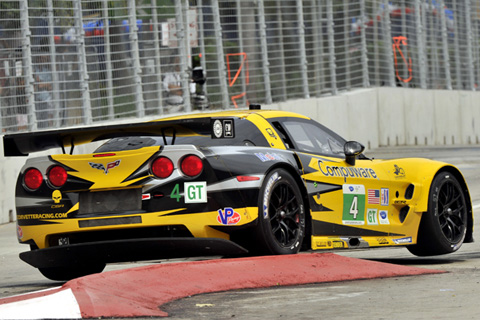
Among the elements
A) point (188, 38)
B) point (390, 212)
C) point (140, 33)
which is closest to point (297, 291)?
point (390, 212)

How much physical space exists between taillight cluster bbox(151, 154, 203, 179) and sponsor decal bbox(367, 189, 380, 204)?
1.87 metres

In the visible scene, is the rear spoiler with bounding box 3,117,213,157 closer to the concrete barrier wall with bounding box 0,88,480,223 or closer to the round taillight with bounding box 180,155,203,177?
the round taillight with bounding box 180,155,203,177

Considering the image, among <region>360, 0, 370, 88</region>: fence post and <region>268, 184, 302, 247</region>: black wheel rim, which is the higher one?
<region>360, 0, 370, 88</region>: fence post

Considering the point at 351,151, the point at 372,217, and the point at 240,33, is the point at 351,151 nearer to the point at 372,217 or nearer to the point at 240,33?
the point at 372,217

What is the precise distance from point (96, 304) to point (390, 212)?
12.3 ft

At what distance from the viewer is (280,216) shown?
7.80 m

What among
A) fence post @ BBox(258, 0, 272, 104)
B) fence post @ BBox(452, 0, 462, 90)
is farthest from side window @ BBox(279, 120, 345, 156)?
fence post @ BBox(452, 0, 462, 90)

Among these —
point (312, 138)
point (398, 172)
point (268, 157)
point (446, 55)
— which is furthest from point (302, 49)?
point (268, 157)

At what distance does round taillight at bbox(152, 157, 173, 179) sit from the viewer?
289 inches

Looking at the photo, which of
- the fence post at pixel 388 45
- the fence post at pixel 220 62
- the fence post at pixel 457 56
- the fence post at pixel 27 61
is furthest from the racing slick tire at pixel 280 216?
the fence post at pixel 457 56

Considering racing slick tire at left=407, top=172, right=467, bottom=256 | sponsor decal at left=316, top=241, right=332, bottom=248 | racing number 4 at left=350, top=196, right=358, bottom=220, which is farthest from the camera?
racing slick tire at left=407, top=172, right=467, bottom=256

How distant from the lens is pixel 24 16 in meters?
15.5

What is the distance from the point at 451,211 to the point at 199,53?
464 inches

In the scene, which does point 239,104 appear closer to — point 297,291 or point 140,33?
point 140,33
